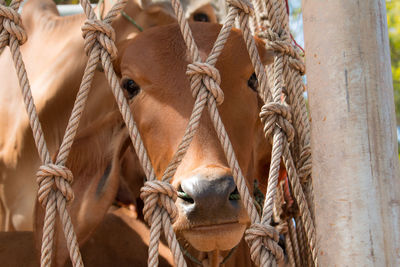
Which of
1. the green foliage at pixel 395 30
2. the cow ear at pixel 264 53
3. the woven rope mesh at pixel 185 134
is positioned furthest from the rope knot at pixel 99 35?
the green foliage at pixel 395 30

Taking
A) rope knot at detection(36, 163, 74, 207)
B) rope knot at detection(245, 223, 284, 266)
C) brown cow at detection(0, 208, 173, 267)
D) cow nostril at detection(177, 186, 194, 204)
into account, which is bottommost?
brown cow at detection(0, 208, 173, 267)

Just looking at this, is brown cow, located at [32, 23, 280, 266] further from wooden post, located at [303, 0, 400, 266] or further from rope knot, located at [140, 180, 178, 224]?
wooden post, located at [303, 0, 400, 266]

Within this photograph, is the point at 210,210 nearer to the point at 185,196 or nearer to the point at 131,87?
the point at 185,196

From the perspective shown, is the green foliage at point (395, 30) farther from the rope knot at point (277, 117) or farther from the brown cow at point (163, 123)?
the rope knot at point (277, 117)

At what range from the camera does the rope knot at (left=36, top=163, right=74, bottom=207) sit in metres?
1.66

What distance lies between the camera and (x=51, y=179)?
1679 millimetres

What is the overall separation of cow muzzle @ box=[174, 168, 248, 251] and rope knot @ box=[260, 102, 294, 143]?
213mm

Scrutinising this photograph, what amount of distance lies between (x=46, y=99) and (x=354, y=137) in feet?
7.53

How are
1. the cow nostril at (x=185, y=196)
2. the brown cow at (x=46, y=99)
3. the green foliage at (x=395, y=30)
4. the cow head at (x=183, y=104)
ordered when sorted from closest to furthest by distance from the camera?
1. the cow nostril at (x=185, y=196)
2. the cow head at (x=183, y=104)
3. the brown cow at (x=46, y=99)
4. the green foliage at (x=395, y=30)

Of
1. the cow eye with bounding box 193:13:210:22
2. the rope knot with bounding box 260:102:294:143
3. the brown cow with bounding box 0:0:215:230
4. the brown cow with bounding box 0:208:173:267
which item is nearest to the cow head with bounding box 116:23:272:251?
the rope knot with bounding box 260:102:294:143

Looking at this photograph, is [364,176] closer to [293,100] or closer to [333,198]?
[333,198]

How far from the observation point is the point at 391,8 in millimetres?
8281

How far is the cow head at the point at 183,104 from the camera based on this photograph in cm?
198

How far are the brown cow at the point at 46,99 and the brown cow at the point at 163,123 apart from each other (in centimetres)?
76
